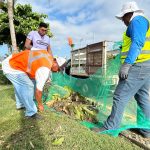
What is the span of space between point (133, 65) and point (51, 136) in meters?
1.55

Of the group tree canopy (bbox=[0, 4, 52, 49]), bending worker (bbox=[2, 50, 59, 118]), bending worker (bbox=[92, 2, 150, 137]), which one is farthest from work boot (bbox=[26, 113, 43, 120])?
tree canopy (bbox=[0, 4, 52, 49])

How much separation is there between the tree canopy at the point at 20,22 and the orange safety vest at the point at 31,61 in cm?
1628

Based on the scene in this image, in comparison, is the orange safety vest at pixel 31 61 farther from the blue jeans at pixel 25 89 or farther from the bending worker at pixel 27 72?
the blue jeans at pixel 25 89

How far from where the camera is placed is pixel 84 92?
6633 millimetres

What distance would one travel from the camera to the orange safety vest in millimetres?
4719

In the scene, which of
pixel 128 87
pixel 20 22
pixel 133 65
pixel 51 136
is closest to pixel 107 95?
pixel 128 87

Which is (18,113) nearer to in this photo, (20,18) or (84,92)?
(84,92)

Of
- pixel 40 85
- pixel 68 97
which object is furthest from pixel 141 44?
pixel 68 97

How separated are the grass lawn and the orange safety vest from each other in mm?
896

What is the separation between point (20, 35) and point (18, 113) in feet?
54.5

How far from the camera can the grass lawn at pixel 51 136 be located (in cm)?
378

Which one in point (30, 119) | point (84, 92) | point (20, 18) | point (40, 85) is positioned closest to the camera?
point (40, 85)

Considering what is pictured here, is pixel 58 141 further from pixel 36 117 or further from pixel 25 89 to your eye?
pixel 25 89

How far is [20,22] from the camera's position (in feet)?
69.2
